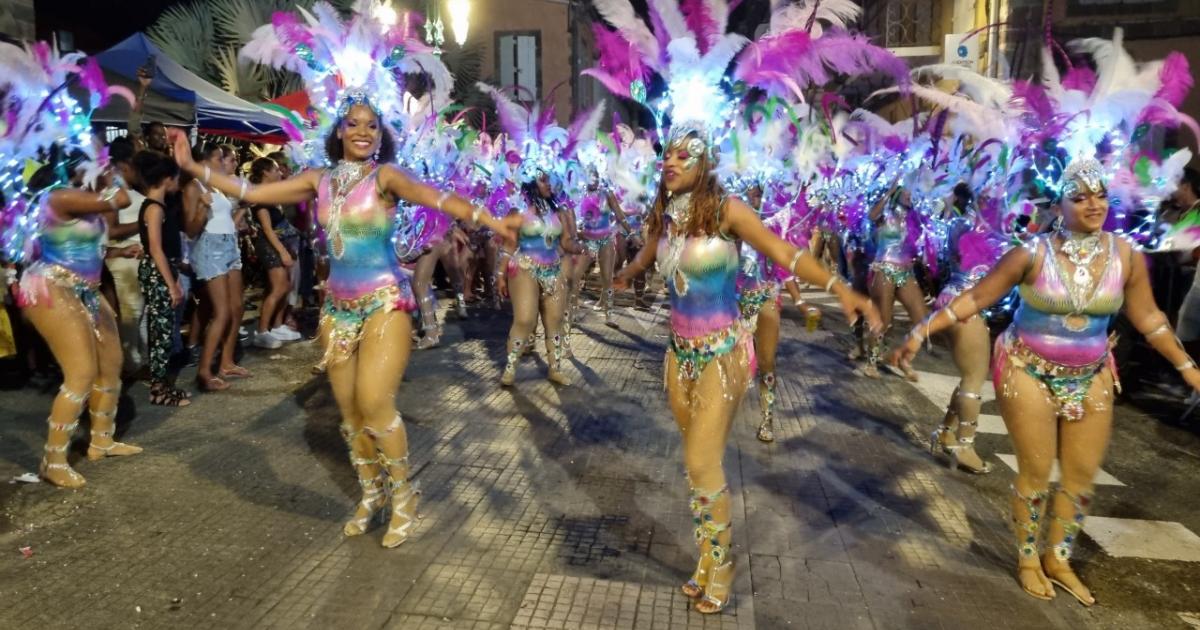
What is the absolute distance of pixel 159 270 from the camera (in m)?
6.07

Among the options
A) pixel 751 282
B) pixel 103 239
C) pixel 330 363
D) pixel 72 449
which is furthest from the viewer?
pixel 751 282

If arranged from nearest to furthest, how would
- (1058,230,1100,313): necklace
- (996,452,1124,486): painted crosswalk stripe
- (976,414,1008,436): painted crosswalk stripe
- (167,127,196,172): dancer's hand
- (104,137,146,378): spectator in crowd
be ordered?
(1058,230,1100,313): necklace → (167,127,196,172): dancer's hand → (996,452,1124,486): painted crosswalk stripe → (976,414,1008,436): painted crosswalk stripe → (104,137,146,378): spectator in crowd

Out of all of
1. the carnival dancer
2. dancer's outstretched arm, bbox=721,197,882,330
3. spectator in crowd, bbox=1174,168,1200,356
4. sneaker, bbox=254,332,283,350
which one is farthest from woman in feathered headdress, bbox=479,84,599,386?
spectator in crowd, bbox=1174,168,1200,356

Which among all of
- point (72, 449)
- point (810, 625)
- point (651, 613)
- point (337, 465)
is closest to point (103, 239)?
point (72, 449)

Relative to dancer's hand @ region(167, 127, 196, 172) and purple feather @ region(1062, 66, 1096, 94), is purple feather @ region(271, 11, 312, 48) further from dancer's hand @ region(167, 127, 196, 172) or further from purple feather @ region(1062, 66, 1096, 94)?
purple feather @ region(1062, 66, 1096, 94)

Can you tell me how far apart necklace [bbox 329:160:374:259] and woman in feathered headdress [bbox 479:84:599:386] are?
314 cm

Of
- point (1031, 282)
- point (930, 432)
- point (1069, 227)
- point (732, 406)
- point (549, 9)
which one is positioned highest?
point (549, 9)

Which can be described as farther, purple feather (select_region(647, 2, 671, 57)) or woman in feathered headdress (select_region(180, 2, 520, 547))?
purple feather (select_region(647, 2, 671, 57))

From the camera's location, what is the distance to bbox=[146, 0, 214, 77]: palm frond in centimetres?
1478

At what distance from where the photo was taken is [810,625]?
3.34 meters

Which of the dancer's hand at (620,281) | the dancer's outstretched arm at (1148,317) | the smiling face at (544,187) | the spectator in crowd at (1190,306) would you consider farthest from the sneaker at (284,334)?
the spectator in crowd at (1190,306)

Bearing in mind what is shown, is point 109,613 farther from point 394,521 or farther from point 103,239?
point 103,239

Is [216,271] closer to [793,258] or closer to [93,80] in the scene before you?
[93,80]

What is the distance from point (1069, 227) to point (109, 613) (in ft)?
14.6
